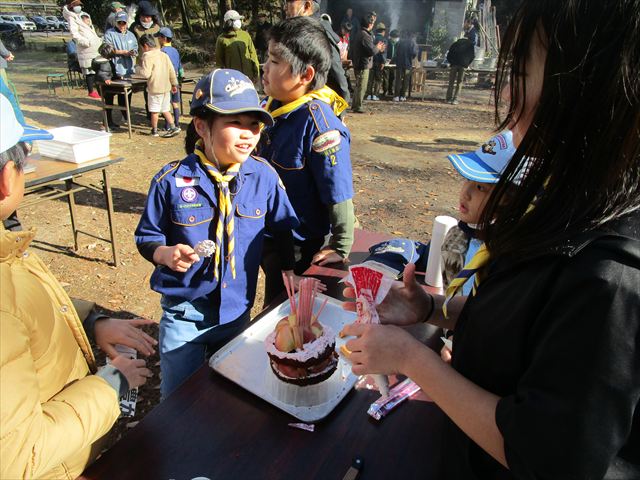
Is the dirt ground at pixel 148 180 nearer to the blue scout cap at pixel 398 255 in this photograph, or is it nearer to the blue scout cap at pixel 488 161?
the blue scout cap at pixel 488 161

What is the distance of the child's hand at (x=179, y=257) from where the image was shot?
1663 mm

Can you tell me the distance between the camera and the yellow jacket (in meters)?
0.89

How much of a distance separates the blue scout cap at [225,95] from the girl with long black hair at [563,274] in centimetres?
115

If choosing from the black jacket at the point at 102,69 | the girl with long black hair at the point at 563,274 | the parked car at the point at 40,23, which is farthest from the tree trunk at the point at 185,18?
the girl with long black hair at the point at 563,274

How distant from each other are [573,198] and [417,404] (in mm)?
859

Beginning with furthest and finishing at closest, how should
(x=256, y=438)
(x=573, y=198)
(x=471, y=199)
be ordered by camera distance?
1. (x=471, y=199)
2. (x=256, y=438)
3. (x=573, y=198)

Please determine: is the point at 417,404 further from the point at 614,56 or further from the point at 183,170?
the point at 183,170

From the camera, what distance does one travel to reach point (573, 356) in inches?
26.2

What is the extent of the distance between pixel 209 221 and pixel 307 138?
730 millimetres

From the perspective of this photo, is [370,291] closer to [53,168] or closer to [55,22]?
[53,168]

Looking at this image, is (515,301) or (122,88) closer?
(515,301)

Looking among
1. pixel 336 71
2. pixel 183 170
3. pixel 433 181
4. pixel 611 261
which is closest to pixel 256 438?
pixel 611 261

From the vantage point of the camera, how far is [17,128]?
1.17m

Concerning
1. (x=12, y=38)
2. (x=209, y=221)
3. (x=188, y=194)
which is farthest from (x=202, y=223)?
(x=12, y=38)
